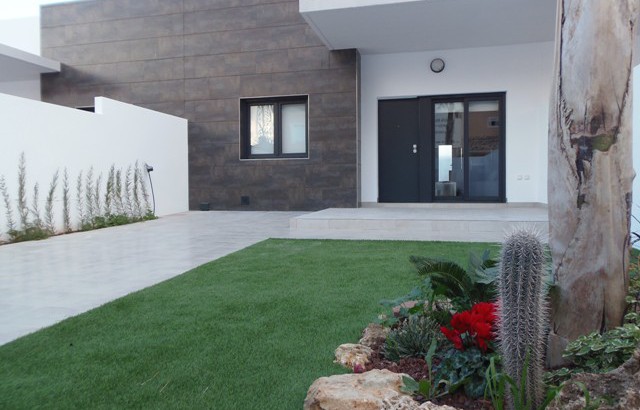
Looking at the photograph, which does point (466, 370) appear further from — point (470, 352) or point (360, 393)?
point (360, 393)

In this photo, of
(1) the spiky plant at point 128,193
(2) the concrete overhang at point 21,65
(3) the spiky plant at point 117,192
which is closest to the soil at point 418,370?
(3) the spiky plant at point 117,192

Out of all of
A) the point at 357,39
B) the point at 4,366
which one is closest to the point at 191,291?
the point at 4,366

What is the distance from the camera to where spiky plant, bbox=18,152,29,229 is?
716 centimetres

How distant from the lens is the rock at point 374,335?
8.36ft

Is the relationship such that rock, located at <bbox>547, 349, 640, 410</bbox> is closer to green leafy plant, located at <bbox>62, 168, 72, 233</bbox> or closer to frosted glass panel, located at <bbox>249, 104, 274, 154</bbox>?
green leafy plant, located at <bbox>62, 168, 72, 233</bbox>

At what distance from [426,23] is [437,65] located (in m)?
A: 1.67

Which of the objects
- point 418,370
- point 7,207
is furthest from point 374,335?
point 7,207

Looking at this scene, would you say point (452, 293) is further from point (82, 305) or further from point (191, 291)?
point (82, 305)

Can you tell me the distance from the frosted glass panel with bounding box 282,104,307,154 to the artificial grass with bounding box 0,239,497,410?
267 inches

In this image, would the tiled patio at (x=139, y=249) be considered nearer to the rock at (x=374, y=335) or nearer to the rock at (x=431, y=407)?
the rock at (x=374, y=335)

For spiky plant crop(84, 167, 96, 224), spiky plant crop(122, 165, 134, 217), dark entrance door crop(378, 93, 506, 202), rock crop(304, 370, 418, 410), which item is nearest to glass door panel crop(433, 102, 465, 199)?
dark entrance door crop(378, 93, 506, 202)

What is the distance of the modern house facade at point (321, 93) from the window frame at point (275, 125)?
0.03 meters

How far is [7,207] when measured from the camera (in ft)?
22.9

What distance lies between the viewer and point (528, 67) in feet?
32.3
